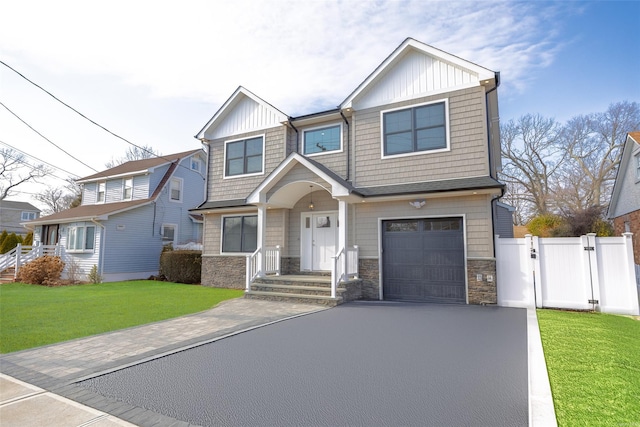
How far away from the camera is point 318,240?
38.1 feet

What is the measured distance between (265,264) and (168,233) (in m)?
10.7

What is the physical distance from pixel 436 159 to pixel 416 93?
2.26m

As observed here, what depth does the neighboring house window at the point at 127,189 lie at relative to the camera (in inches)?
750

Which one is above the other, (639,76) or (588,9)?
(639,76)

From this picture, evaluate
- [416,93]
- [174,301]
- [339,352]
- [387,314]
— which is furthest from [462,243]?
[174,301]

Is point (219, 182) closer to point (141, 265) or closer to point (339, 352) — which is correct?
point (141, 265)

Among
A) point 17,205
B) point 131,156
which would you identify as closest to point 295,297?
point 131,156

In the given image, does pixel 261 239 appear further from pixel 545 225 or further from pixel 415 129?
pixel 545 225

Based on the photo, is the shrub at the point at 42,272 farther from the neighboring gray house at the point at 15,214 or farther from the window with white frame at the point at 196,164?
the neighboring gray house at the point at 15,214

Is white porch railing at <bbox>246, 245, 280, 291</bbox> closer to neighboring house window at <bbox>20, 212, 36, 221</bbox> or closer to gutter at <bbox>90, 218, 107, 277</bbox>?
gutter at <bbox>90, 218, 107, 277</bbox>

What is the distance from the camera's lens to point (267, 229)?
12.3m

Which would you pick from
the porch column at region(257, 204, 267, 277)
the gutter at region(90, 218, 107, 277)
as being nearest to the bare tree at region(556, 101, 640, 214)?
the porch column at region(257, 204, 267, 277)

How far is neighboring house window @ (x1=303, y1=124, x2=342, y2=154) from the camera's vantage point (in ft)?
38.2

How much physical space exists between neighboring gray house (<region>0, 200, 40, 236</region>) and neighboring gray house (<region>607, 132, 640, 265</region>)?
49.6 m
